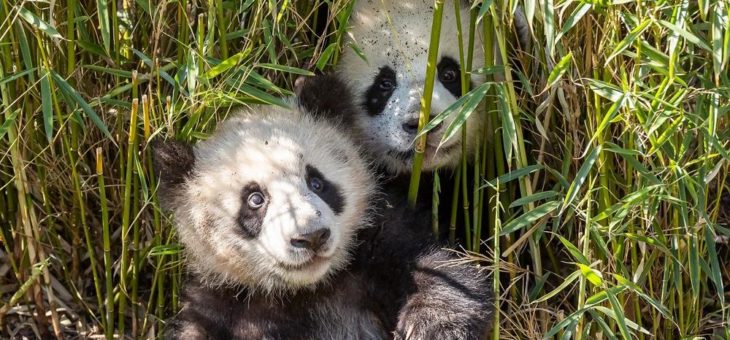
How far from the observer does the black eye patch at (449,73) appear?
3451mm

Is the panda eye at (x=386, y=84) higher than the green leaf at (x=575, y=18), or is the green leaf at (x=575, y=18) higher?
the green leaf at (x=575, y=18)

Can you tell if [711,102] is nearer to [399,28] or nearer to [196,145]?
[399,28]

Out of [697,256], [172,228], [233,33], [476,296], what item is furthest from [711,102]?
[172,228]

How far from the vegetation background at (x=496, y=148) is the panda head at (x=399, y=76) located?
8 centimetres

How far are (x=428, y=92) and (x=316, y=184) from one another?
42 cm

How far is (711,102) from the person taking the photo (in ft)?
8.94

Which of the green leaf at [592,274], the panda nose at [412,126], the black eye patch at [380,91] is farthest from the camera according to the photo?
the black eye patch at [380,91]

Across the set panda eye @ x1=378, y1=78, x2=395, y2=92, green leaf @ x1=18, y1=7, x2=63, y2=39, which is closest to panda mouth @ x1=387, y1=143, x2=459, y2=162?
panda eye @ x1=378, y1=78, x2=395, y2=92

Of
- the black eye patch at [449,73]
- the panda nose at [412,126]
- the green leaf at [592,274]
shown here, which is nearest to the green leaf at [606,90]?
the green leaf at [592,274]

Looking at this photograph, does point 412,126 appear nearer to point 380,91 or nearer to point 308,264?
point 380,91

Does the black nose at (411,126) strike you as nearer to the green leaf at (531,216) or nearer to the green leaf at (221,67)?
the green leaf at (531,216)

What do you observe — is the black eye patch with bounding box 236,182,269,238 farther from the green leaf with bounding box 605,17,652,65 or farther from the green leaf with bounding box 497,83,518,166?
the green leaf with bounding box 605,17,652,65

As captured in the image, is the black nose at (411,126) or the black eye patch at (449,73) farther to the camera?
the black eye patch at (449,73)

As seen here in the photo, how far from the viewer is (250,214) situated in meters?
2.97
